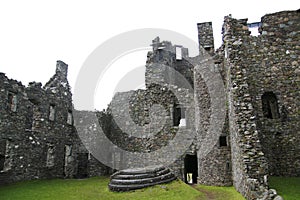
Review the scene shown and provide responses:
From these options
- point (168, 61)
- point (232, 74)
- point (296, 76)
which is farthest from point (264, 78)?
point (168, 61)

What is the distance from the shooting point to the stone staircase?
40.9 ft

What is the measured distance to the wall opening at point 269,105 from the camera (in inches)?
556

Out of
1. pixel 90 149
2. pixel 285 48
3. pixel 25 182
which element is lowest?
pixel 25 182

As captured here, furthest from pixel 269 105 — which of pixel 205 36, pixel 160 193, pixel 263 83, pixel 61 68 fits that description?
pixel 61 68

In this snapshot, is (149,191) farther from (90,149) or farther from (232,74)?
(90,149)

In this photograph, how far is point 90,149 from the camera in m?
21.5

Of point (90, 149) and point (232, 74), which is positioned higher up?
point (232, 74)

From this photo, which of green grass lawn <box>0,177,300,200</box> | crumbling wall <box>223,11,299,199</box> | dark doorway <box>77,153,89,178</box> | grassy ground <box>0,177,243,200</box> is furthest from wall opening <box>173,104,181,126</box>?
dark doorway <box>77,153,89,178</box>

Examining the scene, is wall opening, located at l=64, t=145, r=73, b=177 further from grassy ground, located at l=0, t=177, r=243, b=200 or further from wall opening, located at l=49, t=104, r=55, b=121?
grassy ground, located at l=0, t=177, r=243, b=200

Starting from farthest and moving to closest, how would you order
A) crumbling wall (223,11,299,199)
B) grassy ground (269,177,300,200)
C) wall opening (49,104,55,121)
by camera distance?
wall opening (49,104,55,121), crumbling wall (223,11,299,199), grassy ground (269,177,300,200)

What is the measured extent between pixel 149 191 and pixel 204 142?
187 inches

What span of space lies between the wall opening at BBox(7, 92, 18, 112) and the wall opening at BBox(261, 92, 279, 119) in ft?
50.6

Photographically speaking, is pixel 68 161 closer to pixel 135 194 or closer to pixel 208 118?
pixel 135 194

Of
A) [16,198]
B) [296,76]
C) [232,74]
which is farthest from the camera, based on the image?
[296,76]
